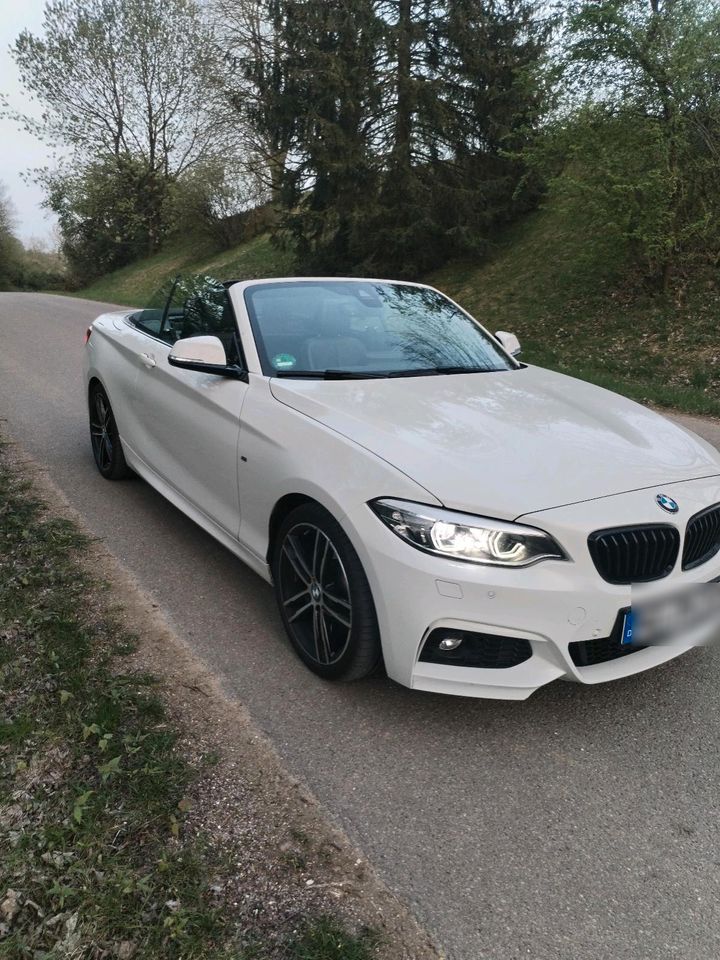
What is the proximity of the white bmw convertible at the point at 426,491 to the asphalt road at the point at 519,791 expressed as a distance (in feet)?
0.85

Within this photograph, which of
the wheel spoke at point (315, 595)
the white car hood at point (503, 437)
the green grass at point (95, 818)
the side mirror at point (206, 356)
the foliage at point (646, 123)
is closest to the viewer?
the green grass at point (95, 818)

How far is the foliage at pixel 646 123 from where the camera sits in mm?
10391

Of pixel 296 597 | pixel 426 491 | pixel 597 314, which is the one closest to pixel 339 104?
pixel 597 314

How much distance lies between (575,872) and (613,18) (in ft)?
38.2

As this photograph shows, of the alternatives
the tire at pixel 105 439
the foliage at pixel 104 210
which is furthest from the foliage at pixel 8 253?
the tire at pixel 105 439

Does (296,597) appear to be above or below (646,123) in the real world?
below

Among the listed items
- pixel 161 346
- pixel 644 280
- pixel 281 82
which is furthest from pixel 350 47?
pixel 161 346

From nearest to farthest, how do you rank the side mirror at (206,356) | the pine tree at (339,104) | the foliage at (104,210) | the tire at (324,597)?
the tire at (324,597), the side mirror at (206,356), the pine tree at (339,104), the foliage at (104,210)

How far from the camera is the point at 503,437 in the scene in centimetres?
301

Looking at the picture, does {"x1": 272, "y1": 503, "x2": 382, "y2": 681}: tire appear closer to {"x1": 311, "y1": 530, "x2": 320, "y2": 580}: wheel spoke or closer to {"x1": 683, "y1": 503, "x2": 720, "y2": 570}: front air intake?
{"x1": 311, "y1": 530, "x2": 320, "y2": 580}: wheel spoke

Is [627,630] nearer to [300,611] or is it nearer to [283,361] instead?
[300,611]

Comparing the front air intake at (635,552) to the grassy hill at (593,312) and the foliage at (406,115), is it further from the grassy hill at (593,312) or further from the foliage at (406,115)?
the foliage at (406,115)

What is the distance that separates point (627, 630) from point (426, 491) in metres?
0.84

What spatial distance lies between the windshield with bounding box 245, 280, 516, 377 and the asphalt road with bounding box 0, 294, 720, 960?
125 centimetres
